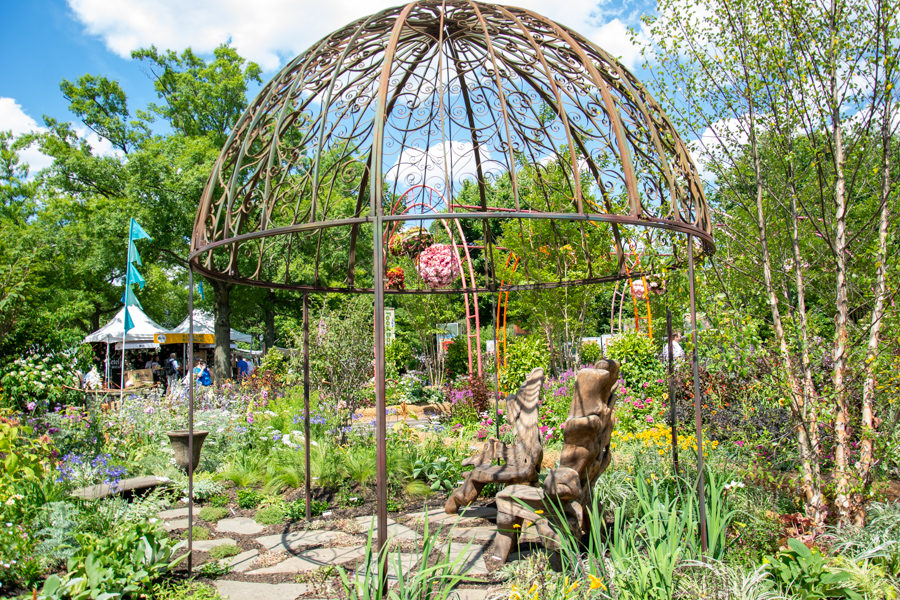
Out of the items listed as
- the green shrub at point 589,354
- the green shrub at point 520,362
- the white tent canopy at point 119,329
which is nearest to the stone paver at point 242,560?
the green shrub at point 520,362

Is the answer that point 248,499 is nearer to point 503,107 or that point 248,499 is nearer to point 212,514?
point 212,514

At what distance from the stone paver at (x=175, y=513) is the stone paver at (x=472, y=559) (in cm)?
237

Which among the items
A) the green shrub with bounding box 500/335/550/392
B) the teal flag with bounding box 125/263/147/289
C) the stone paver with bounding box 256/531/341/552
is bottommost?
the stone paver with bounding box 256/531/341/552

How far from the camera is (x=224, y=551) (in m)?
3.65

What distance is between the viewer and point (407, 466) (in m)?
5.12

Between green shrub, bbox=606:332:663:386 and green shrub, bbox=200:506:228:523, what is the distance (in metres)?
5.32

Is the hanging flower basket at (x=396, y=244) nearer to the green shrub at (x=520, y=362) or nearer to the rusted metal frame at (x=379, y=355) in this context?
the green shrub at (x=520, y=362)

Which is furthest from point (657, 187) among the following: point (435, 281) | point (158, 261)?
point (158, 261)

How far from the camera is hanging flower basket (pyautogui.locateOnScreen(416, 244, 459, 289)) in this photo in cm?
584

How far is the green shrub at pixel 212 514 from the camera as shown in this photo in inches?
174

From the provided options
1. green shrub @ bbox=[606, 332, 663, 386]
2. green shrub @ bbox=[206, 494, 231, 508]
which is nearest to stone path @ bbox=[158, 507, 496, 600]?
green shrub @ bbox=[206, 494, 231, 508]

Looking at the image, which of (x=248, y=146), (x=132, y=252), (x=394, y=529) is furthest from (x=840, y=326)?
(x=132, y=252)

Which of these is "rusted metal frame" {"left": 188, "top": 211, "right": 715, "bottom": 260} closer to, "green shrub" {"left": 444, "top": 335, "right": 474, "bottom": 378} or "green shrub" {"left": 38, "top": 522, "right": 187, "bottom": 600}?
"green shrub" {"left": 38, "top": 522, "right": 187, "bottom": 600}

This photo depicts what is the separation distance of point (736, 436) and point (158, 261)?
17136 mm
